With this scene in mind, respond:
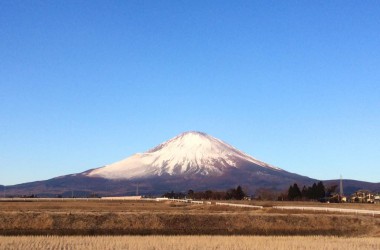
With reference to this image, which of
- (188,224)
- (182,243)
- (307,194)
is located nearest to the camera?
(182,243)

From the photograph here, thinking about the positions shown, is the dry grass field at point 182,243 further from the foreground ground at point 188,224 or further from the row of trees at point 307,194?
the row of trees at point 307,194

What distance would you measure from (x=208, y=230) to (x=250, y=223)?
5.40 m

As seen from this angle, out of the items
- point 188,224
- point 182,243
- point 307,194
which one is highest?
point 307,194

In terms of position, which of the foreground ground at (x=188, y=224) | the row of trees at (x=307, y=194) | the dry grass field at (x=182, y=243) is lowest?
the dry grass field at (x=182, y=243)

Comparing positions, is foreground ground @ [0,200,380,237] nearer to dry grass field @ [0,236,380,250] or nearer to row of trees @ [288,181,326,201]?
dry grass field @ [0,236,380,250]

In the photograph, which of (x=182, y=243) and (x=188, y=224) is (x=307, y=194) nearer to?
(x=188, y=224)

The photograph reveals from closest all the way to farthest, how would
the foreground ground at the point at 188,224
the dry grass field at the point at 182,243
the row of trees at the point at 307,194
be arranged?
1. the dry grass field at the point at 182,243
2. the foreground ground at the point at 188,224
3. the row of trees at the point at 307,194

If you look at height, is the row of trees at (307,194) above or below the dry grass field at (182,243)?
above

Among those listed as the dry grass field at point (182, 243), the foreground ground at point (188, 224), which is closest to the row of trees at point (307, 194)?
the foreground ground at point (188, 224)

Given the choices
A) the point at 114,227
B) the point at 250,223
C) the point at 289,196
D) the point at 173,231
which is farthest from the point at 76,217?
the point at 289,196

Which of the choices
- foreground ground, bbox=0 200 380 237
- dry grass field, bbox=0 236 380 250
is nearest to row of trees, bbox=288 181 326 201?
foreground ground, bbox=0 200 380 237

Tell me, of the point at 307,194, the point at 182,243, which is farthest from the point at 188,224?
the point at 307,194

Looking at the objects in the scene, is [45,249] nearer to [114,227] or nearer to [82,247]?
[82,247]

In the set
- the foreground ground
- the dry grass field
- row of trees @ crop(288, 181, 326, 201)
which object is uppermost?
row of trees @ crop(288, 181, 326, 201)
